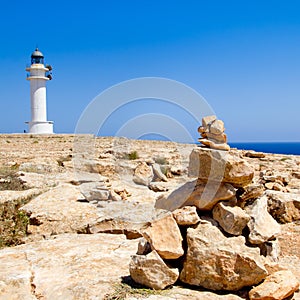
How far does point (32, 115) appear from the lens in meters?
42.8

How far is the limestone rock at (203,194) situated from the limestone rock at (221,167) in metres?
0.10

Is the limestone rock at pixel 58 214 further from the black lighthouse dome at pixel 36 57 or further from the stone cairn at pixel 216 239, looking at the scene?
the black lighthouse dome at pixel 36 57

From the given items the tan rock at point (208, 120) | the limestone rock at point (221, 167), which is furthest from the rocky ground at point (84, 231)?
the tan rock at point (208, 120)

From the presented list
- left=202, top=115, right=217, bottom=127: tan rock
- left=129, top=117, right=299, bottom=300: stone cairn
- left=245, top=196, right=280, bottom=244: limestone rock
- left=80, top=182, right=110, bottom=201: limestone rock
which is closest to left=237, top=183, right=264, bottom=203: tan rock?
left=129, top=117, right=299, bottom=300: stone cairn

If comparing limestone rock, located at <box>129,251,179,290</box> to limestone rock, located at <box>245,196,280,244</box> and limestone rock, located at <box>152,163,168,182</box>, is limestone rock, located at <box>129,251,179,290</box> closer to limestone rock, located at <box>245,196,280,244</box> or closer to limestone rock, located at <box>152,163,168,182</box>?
Result: limestone rock, located at <box>245,196,280,244</box>

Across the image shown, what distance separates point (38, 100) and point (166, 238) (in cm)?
4121

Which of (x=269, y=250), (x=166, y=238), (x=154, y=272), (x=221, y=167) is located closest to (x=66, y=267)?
(x=154, y=272)

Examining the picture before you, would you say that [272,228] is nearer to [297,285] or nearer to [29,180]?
[297,285]

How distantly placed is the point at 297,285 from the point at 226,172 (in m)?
1.73

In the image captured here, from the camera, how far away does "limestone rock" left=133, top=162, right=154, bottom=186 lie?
514 inches

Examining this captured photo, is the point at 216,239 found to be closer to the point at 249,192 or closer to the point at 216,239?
the point at 216,239

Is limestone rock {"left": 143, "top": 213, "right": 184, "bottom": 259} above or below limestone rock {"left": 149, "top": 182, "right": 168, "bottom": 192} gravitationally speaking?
below

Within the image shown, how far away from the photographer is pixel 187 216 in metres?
4.92

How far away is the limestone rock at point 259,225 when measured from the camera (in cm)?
500
